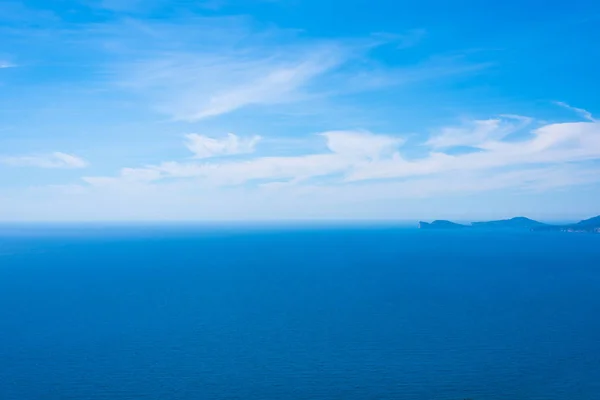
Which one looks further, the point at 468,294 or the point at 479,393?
the point at 468,294

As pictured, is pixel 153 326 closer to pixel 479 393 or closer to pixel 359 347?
pixel 359 347

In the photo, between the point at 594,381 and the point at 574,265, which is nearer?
the point at 594,381

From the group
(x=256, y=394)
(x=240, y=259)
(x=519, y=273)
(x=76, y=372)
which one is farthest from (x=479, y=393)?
(x=240, y=259)

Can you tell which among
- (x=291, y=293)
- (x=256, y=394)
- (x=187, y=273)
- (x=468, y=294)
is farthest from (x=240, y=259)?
(x=256, y=394)

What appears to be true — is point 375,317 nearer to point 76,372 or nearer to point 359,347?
point 359,347

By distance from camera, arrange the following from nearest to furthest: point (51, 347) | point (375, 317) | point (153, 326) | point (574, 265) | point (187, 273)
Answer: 1. point (51, 347)
2. point (153, 326)
3. point (375, 317)
4. point (187, 273)
5. point (574, 265)

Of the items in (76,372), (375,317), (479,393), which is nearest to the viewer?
(479,393)
